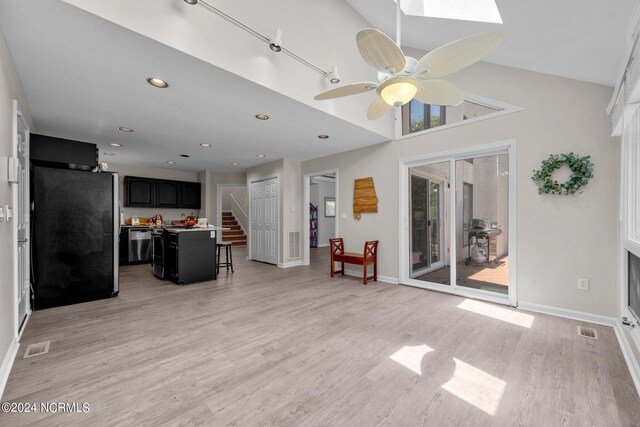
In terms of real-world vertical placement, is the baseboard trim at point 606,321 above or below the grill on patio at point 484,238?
below

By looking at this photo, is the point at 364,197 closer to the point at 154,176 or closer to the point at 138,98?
the point at 138,98

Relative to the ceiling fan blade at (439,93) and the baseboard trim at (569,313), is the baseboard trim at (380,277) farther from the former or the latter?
the ceiling fan blade at (439,93)

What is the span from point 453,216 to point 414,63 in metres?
2.71

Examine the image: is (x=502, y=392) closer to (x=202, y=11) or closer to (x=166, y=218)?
(x=202, y=11)

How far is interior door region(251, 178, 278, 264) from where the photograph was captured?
20.9 ft

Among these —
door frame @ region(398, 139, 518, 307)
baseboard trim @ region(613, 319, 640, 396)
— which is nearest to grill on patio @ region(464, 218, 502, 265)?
door frame @ region(398, 139, 518, 307)

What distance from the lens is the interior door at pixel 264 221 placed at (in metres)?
6.37

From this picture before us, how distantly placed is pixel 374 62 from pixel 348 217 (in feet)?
12.2

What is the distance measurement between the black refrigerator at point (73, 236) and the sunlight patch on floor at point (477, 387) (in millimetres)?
4252

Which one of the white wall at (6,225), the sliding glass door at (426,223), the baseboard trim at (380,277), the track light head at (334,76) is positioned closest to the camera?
the white wall at (6,225)

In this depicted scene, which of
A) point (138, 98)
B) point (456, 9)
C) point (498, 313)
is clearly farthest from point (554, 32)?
point (138, 98)

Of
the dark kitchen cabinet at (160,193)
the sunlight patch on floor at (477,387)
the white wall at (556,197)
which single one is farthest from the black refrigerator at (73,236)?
the white wall at (556,197)

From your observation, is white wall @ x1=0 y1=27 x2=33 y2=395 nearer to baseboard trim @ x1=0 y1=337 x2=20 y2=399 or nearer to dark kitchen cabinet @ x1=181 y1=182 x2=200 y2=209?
→ baseboard trim @ x1=0 y1=337 x2=20 y2=399

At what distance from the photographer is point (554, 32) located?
2367 millimetres
